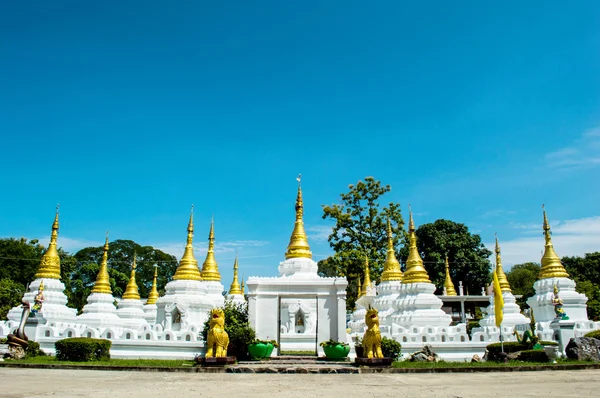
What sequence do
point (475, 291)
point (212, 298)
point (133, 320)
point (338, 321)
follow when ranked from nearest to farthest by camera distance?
point (338, 321) < point (212, 298) < point (133, 320) < point (475, 291)

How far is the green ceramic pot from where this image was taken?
17438 mm

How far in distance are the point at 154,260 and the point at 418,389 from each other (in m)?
67.8

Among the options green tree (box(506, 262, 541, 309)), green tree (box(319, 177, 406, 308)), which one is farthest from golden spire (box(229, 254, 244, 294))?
green tree (box(506, 262, 541, 309))

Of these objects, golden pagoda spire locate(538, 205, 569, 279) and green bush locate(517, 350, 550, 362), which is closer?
green bush locate(517, 350, 550, 362)

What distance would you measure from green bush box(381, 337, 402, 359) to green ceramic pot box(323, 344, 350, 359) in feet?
6.48

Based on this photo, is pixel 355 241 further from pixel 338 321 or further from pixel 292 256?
pixel 338 321

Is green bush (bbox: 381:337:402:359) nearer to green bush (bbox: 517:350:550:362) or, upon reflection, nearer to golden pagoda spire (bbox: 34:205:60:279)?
green bush (bbox: 517:350:550:362)

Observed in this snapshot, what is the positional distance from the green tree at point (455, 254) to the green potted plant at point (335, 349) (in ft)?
129

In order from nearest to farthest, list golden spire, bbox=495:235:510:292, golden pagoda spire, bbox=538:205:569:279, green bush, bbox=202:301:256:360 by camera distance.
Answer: green bush, bbox=202:301:256:360 → golden pagoda spire, bbox=538:205:569:279 → golden spire, bbox=495:235:510:292

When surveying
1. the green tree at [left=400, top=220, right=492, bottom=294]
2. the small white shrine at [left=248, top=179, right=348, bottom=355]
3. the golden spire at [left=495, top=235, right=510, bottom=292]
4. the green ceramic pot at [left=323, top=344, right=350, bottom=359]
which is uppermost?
the green tree at [left=400, top=220, right=492, bottom=294]

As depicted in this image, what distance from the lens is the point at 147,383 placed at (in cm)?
1214

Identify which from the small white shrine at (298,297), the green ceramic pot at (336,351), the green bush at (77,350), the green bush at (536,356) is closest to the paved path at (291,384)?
the green bush at (536,356)

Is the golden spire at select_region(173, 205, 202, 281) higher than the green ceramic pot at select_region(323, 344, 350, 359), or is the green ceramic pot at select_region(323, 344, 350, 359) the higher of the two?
the golden spire at select_region(173, 205, 202, 281)

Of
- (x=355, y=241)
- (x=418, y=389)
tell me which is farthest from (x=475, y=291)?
(x=418, y=389)
